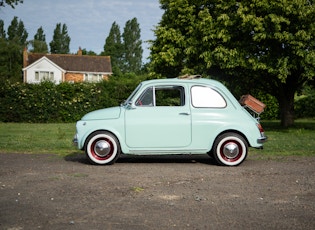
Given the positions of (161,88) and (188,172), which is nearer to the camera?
(188,172)

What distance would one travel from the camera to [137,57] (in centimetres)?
9906

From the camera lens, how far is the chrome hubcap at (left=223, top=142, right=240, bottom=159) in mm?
8883

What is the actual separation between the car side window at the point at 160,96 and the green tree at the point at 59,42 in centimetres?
9981

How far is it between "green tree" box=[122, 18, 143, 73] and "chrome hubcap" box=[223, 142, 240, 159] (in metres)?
89.9

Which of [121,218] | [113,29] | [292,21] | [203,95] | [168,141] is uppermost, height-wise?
[113,29]

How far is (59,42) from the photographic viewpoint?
105375mm

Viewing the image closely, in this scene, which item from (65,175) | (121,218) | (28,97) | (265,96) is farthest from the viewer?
(265,96)

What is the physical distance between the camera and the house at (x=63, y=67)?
60969 mm

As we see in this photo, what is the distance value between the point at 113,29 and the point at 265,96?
7325 cm

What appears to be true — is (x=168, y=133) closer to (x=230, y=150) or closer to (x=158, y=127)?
(x=158, y=127)

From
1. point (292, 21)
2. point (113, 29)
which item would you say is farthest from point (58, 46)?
point (292, 21)

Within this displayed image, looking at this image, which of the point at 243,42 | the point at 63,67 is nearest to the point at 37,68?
the point at 63,67

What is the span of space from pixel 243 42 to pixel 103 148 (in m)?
10.8

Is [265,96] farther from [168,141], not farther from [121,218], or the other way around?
[121,218]
